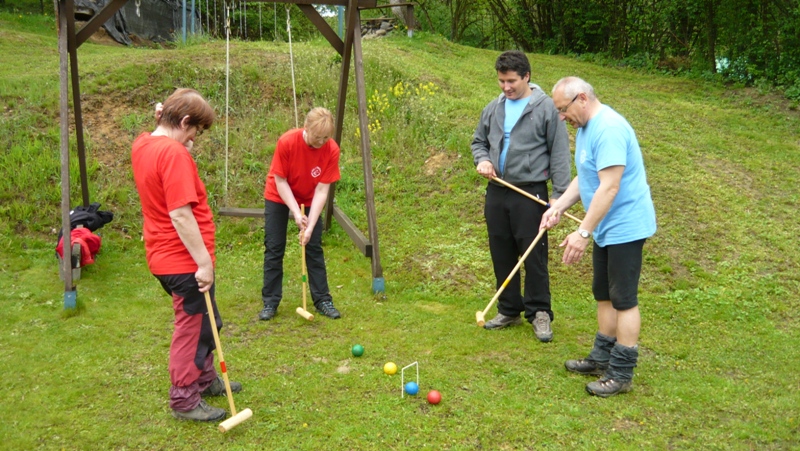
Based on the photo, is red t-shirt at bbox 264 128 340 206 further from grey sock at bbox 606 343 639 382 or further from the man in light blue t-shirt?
grey sock at bbox 606 343 639 382

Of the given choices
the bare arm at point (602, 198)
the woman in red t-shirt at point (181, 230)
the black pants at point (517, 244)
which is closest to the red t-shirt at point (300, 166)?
the black pants at point (517, 244)

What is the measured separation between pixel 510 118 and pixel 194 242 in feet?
7.52

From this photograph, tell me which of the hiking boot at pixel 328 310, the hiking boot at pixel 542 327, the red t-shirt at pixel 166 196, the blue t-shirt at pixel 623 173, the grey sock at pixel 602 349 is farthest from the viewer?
the hiking boot at pixel 328 310

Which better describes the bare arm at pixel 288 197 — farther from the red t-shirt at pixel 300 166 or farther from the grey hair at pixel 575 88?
the grey hair at pixel 575 88

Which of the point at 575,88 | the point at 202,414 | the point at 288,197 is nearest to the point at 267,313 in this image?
the point at 288,197

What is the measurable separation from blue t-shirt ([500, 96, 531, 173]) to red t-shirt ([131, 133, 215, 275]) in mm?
2073

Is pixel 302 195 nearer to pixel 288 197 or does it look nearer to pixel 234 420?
pixel 288 197

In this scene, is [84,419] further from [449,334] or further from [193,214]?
[449,334]

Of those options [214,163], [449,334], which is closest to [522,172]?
[449,334]

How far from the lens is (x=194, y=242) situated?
127 inches

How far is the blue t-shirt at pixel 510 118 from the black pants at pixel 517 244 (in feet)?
0.69

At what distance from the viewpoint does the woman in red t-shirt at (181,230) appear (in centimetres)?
316

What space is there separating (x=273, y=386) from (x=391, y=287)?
6.31 ft

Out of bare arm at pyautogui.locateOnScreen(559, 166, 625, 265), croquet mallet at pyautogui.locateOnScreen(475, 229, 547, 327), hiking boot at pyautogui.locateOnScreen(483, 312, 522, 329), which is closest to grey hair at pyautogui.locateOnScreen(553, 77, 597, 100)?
bare arm at pyautogui.locateOnScreen(559, 166, 625, 265)
